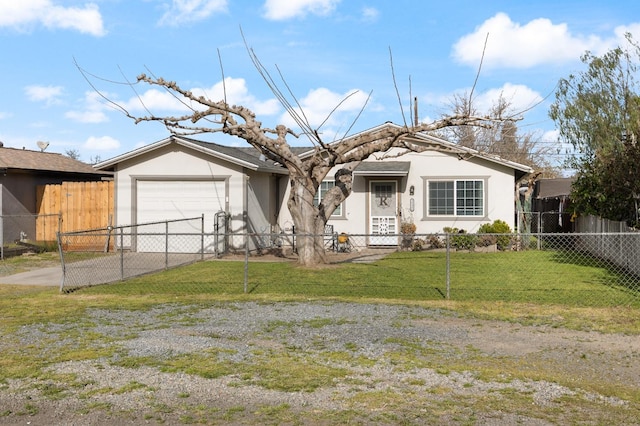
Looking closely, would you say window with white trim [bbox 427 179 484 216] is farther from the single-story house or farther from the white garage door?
the white garage door

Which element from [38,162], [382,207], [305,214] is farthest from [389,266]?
[38,162]

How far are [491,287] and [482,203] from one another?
9.76m

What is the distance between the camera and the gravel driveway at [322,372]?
5562mm

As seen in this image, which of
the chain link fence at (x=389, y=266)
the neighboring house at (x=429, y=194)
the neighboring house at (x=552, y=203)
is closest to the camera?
the chain link fence at (x=389, y=266)

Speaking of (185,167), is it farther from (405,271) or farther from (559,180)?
(559,180)

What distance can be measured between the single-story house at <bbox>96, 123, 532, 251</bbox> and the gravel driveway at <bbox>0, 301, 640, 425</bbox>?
10.7m

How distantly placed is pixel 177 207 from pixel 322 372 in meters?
14.8

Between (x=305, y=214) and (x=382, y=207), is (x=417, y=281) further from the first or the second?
(x=382, y=207)

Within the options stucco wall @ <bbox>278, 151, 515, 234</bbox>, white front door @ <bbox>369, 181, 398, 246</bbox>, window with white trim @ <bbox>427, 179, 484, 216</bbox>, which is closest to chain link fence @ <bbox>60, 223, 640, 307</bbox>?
white front door @ <bbox>369, 181, 398, 246</bbox>

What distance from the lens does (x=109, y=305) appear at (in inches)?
441

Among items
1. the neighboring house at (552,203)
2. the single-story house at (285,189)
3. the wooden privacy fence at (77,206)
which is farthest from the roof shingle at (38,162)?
the neighboring house at (552,203)

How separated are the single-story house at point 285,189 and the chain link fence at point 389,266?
714 mm

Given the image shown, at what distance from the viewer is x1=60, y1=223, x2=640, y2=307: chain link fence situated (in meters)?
12.4

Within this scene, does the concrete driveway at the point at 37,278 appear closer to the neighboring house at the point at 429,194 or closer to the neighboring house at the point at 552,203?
the neighboring house at the point at 429,194
